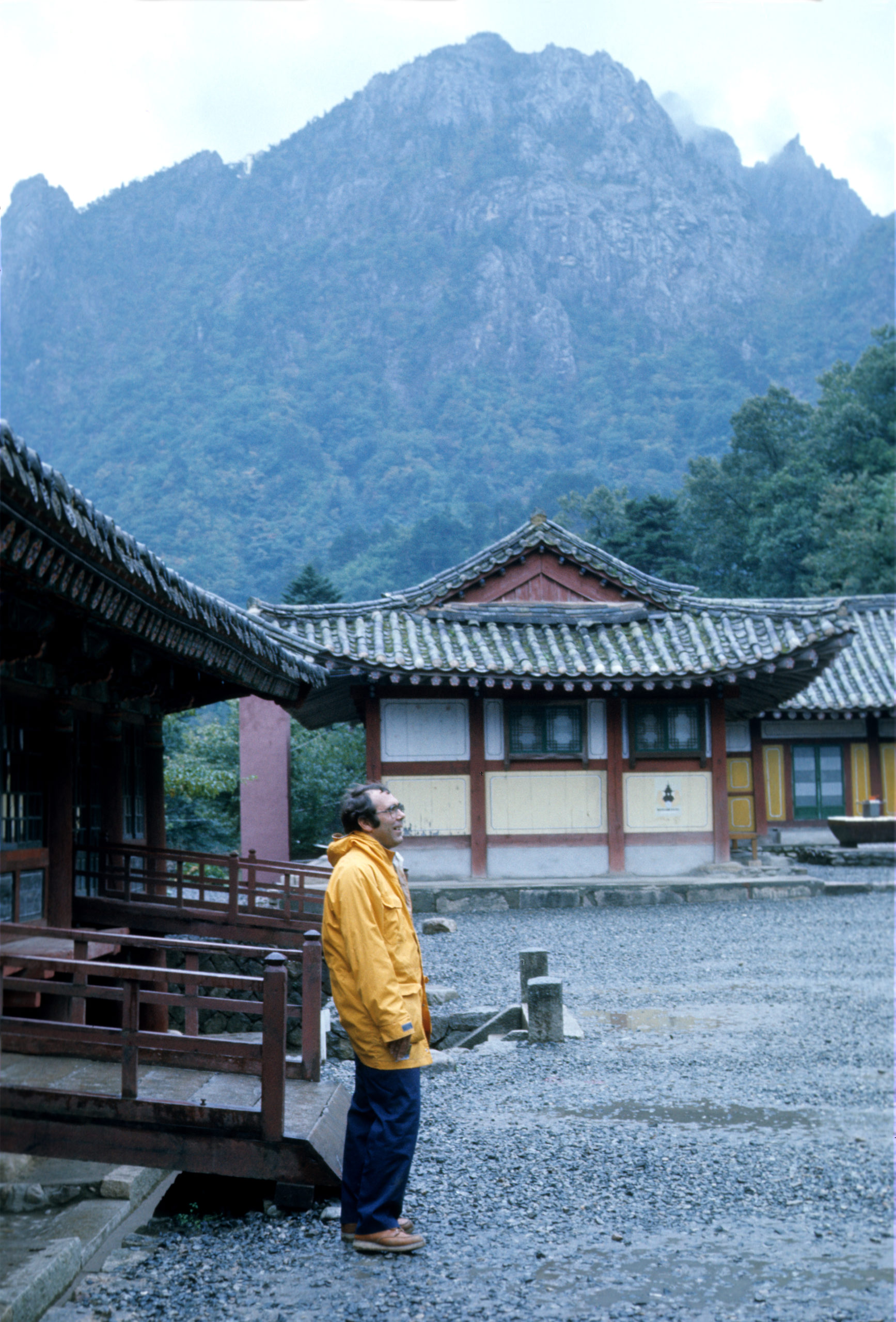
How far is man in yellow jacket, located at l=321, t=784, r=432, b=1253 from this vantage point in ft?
14.2

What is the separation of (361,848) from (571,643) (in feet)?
47.2

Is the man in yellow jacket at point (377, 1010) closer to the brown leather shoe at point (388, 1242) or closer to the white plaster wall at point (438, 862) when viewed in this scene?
the brown leather shoe at point (388, 1242)

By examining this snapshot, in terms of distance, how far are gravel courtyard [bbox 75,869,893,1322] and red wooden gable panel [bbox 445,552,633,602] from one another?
10136 mm

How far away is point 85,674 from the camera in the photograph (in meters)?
7.61

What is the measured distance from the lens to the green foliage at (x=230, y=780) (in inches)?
961

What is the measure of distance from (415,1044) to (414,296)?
95.4 metres

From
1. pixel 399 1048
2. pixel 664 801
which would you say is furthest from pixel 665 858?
pixel 399 1048

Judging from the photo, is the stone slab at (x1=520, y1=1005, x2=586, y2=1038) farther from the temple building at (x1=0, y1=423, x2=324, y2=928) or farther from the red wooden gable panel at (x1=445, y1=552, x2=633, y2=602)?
the red wooden gable panel at (x1=445, y1=552, x2=633, y2=602)

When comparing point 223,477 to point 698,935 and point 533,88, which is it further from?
point 698,935

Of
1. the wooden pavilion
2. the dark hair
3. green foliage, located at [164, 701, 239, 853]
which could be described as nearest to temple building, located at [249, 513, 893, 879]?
green foliage, located at [164, 701, 239, 853]

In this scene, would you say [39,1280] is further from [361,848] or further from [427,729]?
[427,729]

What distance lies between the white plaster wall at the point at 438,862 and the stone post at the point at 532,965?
8233 mm

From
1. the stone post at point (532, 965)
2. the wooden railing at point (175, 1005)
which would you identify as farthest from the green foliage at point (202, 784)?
the wooden railing at point (175, 1005)

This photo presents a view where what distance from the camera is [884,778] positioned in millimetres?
26391
